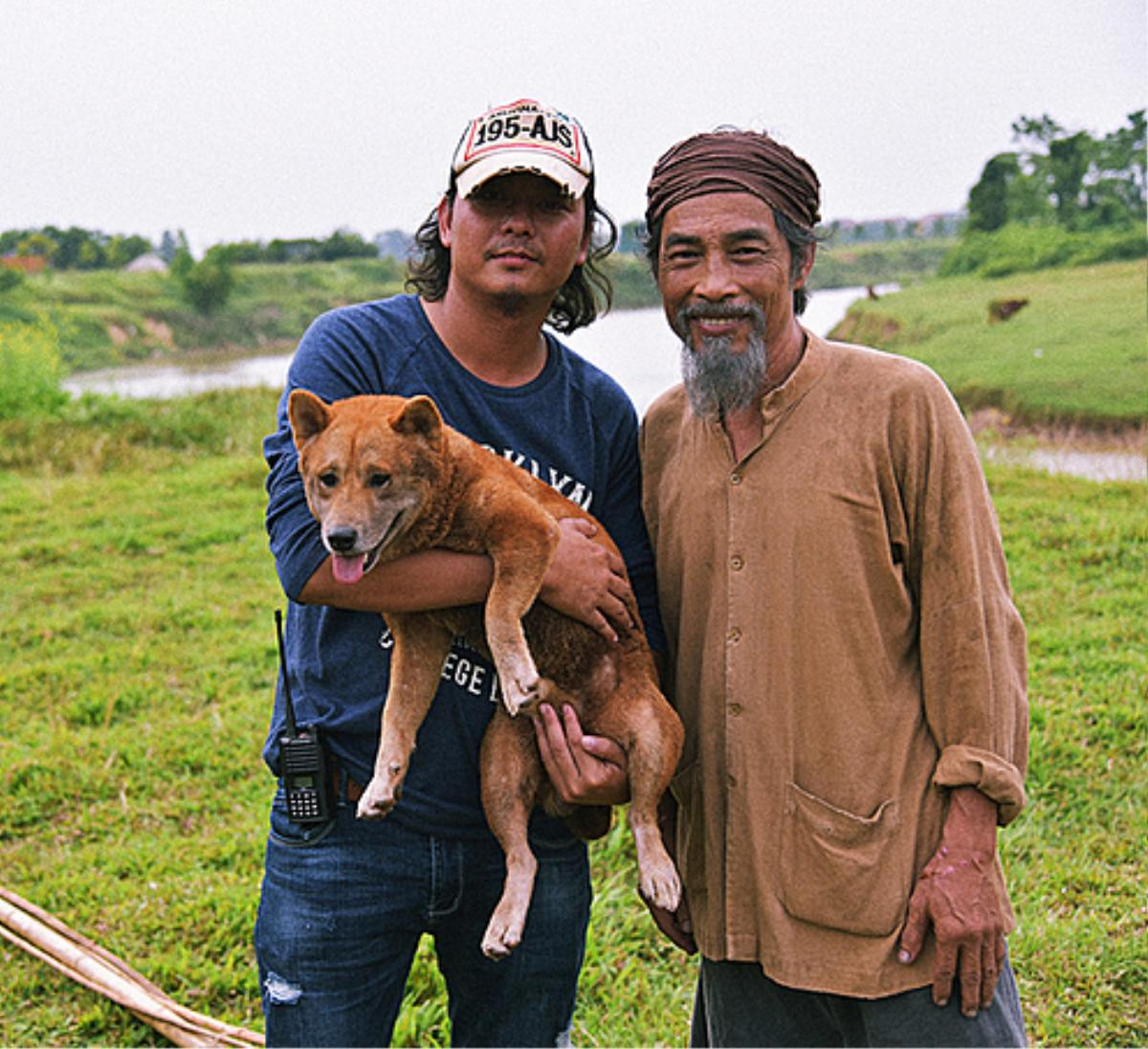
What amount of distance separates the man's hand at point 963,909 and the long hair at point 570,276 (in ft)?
5.66

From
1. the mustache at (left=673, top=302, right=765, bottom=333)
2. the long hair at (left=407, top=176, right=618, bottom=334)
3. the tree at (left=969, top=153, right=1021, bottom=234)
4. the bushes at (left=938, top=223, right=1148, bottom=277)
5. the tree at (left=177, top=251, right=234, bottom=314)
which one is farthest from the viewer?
the tree at (left=177, top=251, right=234, bottom=314)

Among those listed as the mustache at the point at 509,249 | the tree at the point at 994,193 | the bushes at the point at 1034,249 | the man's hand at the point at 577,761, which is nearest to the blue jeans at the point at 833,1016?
the man's hand at the point at 577,761

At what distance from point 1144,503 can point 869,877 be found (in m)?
9.51

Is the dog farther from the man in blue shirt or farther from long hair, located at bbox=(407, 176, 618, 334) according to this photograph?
long hair, located at bbox=(407, 176, 618, 334)

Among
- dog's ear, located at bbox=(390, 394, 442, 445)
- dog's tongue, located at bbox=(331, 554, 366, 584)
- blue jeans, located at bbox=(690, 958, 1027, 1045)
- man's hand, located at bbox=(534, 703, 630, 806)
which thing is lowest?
→ blue jeans, located at bbox=(690, 958, 1027, 1045)

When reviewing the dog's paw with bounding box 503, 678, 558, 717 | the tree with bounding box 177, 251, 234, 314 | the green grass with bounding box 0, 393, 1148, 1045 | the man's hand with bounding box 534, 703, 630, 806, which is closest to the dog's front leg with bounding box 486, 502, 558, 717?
the dog's paw with bounding box 503, 678, 558, 717

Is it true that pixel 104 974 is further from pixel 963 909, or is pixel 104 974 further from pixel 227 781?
pixel 963 909

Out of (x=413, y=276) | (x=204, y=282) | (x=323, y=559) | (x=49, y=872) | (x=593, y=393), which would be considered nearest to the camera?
(x=323, y=559)

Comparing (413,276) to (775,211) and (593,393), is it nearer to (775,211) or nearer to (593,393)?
(593,393)

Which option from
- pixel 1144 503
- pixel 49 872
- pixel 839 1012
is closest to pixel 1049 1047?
pixel 839 1012

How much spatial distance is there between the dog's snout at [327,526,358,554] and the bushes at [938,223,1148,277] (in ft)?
93.9

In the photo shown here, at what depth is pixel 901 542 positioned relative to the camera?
106 inches

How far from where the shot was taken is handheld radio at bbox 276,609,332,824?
8.83ft

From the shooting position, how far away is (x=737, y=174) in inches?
109
